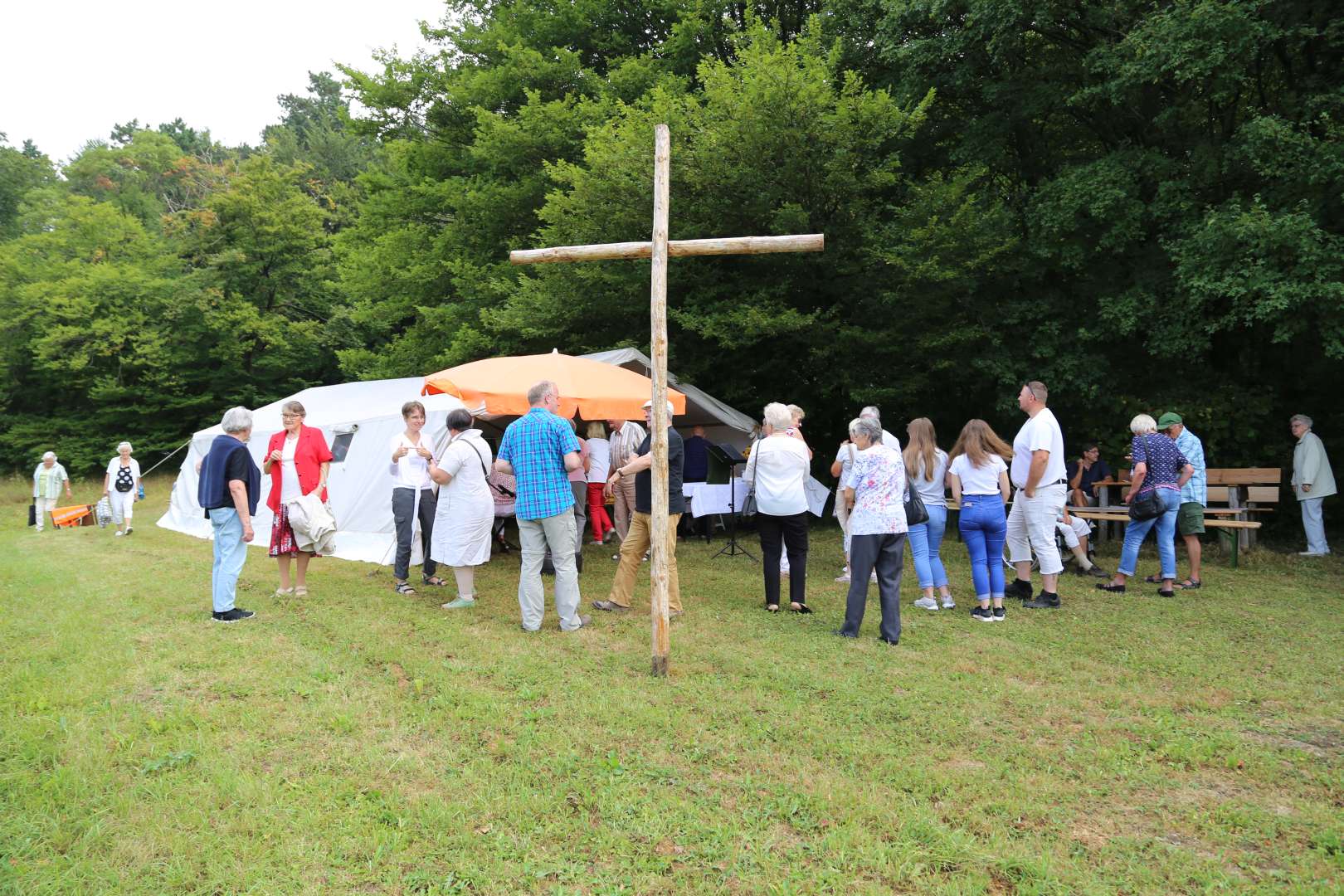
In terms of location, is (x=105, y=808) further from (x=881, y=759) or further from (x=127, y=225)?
(x=127, y=225)

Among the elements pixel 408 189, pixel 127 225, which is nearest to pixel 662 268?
pixel 408 189

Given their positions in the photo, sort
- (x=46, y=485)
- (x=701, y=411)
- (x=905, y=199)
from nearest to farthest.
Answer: (x=701, y=411) < (x=905, y=199) < (x=46, y=485)

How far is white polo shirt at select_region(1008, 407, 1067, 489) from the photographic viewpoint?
21.9 feet

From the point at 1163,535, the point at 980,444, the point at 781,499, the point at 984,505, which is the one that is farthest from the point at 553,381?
the point at 1163,535

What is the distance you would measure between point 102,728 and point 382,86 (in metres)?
18.9

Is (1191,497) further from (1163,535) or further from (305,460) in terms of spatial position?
(305,460)

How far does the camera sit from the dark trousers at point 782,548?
6836mm

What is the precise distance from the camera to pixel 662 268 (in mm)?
5098

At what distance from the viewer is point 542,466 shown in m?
5.98

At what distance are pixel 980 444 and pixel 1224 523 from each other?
4.68 metres

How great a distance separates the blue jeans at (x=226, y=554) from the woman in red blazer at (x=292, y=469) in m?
0.70

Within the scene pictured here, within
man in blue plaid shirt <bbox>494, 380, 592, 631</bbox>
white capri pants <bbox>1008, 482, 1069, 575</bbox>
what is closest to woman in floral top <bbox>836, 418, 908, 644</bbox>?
white capri pants <bbox>1008, 482, 1069, 575</bbox>

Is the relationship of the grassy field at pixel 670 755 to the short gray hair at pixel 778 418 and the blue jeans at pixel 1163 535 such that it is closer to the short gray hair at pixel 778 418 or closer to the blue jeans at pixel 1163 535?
the blue jeans at pixel 1163 535

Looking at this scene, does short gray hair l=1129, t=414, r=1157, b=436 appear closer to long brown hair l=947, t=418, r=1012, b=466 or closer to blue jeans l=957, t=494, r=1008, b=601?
long brown hair l=947, t=418, r=1012, b=466
